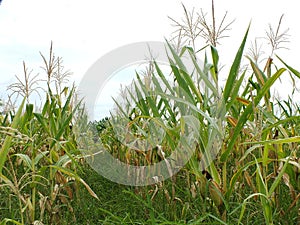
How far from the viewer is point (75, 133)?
2.28m

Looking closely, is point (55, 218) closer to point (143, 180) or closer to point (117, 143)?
point (143, 180)

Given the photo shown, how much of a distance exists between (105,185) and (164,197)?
53cm

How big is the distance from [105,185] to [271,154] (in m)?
0.91

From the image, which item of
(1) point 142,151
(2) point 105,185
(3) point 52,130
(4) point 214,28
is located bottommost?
(2) point 105,185

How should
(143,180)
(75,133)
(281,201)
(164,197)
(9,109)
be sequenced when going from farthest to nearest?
(9,109) → (75,133) → (143,180) → (164,197) → (281,201)

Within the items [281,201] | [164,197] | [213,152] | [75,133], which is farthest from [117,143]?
[281,201]

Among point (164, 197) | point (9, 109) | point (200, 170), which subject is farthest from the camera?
point (9, 109)

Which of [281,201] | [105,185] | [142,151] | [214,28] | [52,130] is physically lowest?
[281,201]

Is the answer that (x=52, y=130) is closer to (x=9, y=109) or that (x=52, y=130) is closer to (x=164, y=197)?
(x=164, y=197)

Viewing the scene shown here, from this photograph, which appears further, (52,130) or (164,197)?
(52,130)

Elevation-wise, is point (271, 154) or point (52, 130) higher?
point (52, 130)

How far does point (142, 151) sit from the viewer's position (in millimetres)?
1909

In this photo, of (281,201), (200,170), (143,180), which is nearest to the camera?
(200,170)

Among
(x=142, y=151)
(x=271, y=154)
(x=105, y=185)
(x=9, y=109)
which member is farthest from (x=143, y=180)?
(x=9, y=109)
